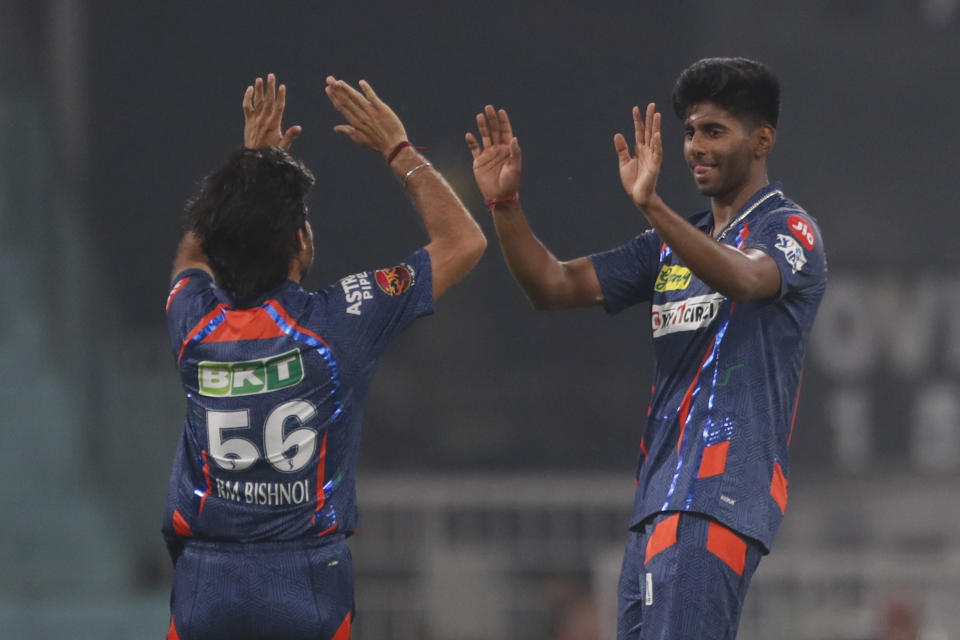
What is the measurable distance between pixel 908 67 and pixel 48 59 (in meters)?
5.02

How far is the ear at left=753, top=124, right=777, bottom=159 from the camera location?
319 centimetres

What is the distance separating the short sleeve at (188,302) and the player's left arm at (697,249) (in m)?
0.89

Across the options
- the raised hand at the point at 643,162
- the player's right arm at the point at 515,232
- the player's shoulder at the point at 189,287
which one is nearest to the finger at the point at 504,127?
the player's right arm at the point at 515,232

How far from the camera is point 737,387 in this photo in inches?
119

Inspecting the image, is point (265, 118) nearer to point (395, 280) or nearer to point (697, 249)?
point (395, 280)

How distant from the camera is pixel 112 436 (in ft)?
28.0

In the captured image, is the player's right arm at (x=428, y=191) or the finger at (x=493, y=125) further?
the finger at (x=493, y=125)

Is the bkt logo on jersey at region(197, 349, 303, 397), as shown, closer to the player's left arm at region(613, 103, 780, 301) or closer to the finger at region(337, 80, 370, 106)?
the finger at region(337, 80, 370, 106)

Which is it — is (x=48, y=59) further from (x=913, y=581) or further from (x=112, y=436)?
(x=913, y=581)

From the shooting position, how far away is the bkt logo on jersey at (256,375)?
288cm

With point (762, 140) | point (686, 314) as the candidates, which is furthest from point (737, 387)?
point (762, 140)

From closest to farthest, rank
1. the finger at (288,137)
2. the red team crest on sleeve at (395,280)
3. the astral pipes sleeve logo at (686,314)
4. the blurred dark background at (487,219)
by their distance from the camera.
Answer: the red team crest on sleeve at (395,280) < the astral pipes sleeve logo at (686,314) < the finger at (288,137) < the blurred dark background at (487,219)

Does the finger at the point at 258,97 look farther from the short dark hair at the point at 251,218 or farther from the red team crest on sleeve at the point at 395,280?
the red team crest on sleeve at the point at 395,280

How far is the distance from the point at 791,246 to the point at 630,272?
49 centimetres
